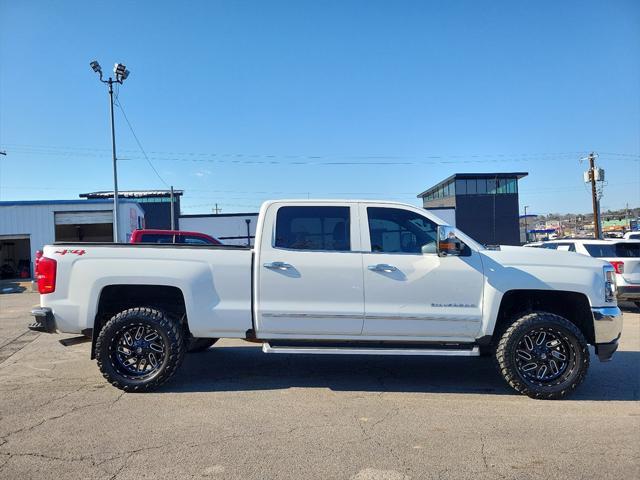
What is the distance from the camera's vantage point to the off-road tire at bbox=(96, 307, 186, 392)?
509cm

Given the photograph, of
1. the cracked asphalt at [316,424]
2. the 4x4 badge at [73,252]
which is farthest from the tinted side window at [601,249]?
the 4x4 badge at [73,252]

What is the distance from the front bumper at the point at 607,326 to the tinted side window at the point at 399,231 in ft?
6.00

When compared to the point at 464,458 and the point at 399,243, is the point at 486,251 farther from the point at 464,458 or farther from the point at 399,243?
the point at 464,458

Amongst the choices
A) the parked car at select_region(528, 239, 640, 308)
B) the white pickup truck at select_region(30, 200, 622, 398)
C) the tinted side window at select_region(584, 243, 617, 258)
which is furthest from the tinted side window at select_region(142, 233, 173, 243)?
the tinted side window at select_region(584, 243, 617, 258)

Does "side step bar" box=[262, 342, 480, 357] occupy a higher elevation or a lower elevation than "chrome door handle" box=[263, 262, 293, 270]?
lower

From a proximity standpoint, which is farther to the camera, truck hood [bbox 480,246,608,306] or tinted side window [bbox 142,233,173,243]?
tinted side window [bbox 142,233,173,243]

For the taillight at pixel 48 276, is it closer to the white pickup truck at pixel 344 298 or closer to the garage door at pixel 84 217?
the white pickup truck at pixel 344 298

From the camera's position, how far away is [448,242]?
16.0ft

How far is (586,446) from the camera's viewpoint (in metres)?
3.86

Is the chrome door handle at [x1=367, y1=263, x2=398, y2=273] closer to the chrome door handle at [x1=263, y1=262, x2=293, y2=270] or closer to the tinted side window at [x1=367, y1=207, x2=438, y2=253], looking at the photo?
the tinted side window at [x1=367, y1=207, x2=438, y2=253]

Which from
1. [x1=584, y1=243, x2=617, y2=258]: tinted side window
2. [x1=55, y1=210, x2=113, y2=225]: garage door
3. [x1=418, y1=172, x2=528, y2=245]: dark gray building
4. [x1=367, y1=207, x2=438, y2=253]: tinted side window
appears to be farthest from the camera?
[x1=418, y1=172, x2=528, y2=245]: dark gray building

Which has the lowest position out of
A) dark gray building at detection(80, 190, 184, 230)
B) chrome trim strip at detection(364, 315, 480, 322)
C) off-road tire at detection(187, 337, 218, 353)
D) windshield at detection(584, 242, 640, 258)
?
off-road tire at detection(187, 337, 218, 353)

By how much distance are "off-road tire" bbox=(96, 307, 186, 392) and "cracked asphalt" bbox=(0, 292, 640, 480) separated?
130mm

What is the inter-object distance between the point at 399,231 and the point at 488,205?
4844 cm
